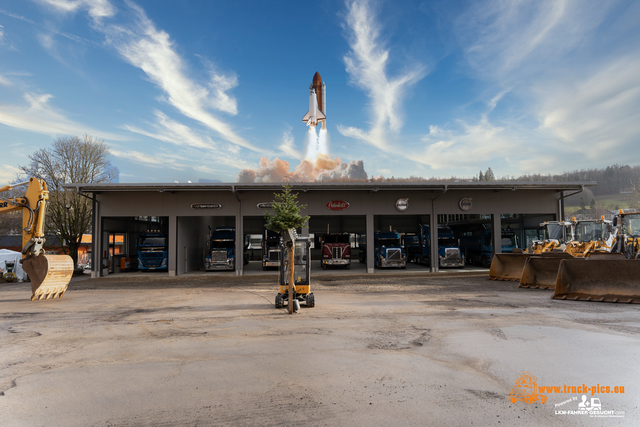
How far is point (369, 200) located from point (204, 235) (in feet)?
42.4

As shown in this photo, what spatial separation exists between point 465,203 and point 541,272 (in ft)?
28.2

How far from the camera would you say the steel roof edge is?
61.7 ft

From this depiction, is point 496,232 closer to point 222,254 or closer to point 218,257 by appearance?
point 222,254

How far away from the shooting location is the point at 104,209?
20.1m

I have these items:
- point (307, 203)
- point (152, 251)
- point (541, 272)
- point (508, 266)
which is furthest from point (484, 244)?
point (152, 251)

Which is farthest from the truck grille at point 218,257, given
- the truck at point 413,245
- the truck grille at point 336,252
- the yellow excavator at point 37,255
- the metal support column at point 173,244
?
the truck at point 413,245

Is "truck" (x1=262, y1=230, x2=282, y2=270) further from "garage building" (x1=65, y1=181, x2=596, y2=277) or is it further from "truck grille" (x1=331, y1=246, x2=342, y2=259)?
"truck grille" (x1=331, y1=246, x2=342, y2=259)

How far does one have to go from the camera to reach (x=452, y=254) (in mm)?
21281

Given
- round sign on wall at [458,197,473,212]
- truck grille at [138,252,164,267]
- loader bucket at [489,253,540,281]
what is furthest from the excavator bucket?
truck grille at [138,252,164,267]

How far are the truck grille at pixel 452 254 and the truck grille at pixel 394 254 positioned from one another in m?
2.76

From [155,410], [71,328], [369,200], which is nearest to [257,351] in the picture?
[155,410]

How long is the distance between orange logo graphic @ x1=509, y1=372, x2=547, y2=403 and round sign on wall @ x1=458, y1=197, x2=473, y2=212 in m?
17.5

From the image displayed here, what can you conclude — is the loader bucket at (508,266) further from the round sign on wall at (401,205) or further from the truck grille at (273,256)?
the truck grille at (273,256)

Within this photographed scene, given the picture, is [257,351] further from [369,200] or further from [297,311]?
[369,200]
